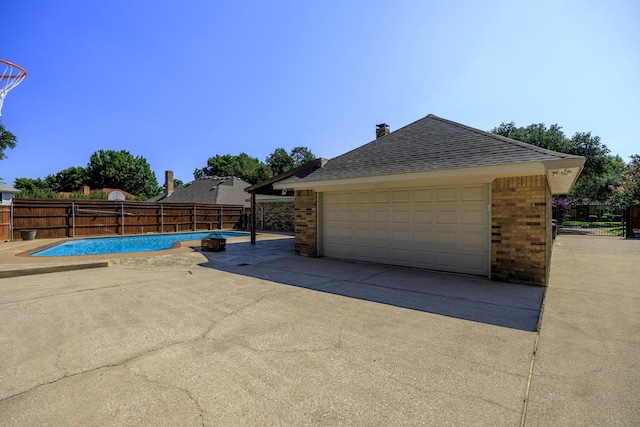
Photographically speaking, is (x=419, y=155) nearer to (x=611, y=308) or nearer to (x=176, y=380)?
(x=611, y=308)

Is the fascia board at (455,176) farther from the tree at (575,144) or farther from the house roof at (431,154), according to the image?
the tree at (575,144)

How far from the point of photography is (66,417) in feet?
7.39

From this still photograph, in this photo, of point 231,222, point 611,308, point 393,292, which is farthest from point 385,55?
point 231,222

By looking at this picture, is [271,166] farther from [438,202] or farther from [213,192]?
[438,202]

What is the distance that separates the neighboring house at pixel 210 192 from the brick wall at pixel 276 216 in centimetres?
432

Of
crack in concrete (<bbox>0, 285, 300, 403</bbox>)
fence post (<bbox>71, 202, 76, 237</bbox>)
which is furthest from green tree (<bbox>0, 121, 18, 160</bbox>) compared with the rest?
crack in concrete (<bbox>0, 285, 300, 403</bbox>)

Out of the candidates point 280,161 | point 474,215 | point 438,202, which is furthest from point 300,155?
Answer: point 474,215

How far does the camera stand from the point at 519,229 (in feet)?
21.4

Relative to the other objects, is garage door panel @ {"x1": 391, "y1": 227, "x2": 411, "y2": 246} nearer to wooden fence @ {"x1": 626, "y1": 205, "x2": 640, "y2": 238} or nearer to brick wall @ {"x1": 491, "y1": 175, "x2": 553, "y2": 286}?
brick wall @ {"x1": 491, "y1": 175, "x2": 553, "y2": 286}

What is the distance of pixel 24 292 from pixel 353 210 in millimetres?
7743

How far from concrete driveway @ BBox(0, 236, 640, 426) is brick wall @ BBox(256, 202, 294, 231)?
14804mm

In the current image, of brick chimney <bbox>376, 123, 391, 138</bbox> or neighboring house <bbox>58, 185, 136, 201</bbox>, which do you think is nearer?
brick chimney <bbox>376, 123, 391, 138</bbox>

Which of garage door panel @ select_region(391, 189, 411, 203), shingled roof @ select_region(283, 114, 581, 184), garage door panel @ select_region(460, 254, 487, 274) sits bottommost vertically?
garage door panel @ select_region(460, 254, 487, 274)

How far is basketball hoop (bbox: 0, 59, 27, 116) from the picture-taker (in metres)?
10.5
